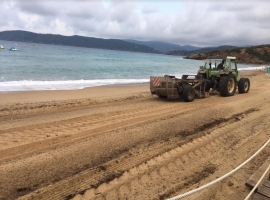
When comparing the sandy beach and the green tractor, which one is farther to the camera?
the green tractor

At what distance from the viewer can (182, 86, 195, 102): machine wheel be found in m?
10.9

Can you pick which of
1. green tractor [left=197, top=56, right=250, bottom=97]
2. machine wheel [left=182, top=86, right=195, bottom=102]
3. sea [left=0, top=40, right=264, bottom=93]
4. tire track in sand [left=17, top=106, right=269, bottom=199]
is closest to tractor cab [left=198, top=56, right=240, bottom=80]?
green tractor [left=197, top=56, right=250, bottom=97]

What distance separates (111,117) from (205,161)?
364 cm

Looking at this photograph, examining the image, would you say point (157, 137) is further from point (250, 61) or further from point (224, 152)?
point (250, 61)

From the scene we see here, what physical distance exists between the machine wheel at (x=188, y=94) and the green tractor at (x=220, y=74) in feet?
6.16

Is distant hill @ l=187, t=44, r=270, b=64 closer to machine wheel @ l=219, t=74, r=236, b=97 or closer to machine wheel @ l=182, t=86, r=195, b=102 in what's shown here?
machine wheel @ l=219, t=74, r=236, b=97

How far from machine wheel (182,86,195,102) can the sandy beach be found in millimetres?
1236

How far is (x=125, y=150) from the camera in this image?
18.3 feet

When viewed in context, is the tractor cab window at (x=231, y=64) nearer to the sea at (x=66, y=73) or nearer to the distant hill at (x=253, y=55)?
the sea at (x=66, y=73)


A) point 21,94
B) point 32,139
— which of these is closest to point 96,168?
point 32,139

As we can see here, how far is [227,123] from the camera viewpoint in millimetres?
7852

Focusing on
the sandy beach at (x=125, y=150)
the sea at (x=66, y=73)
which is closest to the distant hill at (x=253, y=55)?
the sea at (x=66, y=73)

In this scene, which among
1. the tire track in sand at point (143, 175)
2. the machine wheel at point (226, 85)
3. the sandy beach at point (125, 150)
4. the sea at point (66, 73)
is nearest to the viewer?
the tire track in sand at point (143, 175)

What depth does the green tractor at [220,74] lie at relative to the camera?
12.8 m
